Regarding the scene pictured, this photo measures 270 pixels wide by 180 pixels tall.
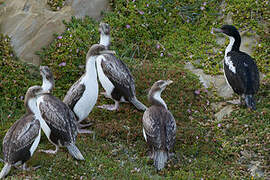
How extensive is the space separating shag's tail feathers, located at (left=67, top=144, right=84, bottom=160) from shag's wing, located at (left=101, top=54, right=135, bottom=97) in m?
1.90

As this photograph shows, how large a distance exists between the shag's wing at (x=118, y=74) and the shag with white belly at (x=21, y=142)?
2.18 meters

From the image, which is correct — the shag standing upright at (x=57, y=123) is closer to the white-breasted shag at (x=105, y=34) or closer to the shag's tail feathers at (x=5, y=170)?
the shag's tail feathers at (x=5, y=170)

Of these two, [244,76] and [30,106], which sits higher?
[30,106]

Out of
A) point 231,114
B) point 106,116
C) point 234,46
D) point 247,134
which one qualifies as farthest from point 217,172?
point 234,46

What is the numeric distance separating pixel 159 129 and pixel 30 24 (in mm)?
4946

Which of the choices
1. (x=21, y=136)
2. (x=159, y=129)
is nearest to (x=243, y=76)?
(x=159, y=129)

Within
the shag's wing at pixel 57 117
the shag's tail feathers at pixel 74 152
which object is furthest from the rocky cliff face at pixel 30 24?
the shag's tail feathers at pixel 74 152

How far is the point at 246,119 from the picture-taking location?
8.37m

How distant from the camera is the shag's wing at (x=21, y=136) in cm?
663

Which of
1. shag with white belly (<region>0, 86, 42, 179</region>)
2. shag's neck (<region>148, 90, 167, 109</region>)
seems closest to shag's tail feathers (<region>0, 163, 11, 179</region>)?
shag with white belly (<region>0, 86, 42, 179</region>)

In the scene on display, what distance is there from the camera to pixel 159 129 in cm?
734

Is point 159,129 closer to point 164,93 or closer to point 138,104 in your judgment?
point 138,104

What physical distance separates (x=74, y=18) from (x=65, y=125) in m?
4.40

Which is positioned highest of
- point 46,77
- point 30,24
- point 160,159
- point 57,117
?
point 30,24
